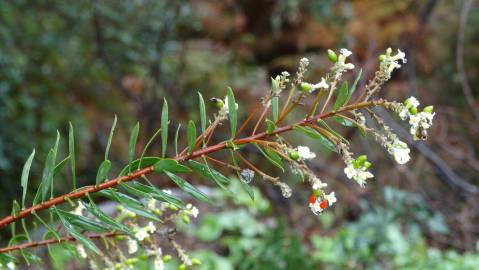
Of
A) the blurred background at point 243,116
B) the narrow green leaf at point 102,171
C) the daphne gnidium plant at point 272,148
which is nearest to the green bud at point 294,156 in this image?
the daphne gnidium plant at point 272,148

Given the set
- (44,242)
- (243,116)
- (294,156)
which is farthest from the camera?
(243,116)

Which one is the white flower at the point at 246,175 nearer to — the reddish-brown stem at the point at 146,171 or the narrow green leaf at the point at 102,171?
the reddish-brown stem at the point at 146,171

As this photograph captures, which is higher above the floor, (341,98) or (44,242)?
(341,98)

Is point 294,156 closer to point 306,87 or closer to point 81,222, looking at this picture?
point 306,87

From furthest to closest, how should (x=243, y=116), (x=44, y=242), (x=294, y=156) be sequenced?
(x=243, y=116), (x=44, y=242), (x=294, y=156)

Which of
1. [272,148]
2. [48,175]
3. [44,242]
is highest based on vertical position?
[272,148]

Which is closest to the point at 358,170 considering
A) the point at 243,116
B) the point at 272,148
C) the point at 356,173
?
the point at 356,173
